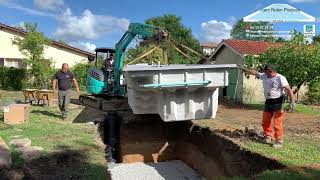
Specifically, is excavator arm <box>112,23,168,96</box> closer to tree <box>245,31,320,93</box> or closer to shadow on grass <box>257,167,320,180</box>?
tree <box>245,31,320,93</box>

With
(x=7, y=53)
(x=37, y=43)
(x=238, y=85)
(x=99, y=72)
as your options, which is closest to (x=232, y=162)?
(x=99, y=72)

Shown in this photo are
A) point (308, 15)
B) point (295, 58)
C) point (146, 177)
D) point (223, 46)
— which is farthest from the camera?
point (308, 15)

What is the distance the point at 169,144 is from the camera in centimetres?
1612

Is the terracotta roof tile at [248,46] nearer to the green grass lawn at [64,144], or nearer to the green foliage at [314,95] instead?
the green foliage at [314,95]

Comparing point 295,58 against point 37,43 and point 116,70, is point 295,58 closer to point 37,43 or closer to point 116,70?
point 116,70

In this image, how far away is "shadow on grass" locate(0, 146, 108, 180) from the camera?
27.3 ft

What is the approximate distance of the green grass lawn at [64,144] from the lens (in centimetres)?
893

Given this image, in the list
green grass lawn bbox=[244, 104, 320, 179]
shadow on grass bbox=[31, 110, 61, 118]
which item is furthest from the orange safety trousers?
shadow on grass bbox=[31, 110, 61, 118]

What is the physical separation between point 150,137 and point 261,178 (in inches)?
344

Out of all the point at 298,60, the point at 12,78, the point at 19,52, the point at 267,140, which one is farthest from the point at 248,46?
the point at 267,140

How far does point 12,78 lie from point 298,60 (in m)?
18.1

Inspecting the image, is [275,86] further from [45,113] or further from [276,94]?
[45,113]

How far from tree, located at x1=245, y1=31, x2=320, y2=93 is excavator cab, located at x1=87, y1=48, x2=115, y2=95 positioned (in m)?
7.56

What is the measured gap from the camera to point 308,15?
3634 centimetres
